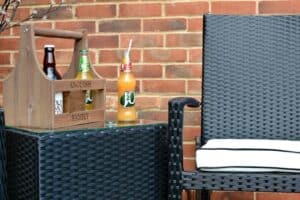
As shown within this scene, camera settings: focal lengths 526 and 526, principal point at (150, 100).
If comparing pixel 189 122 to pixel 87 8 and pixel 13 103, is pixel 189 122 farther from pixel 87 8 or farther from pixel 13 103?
pixel 13 103

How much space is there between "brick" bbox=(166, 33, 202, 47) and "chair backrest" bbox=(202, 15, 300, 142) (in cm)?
35

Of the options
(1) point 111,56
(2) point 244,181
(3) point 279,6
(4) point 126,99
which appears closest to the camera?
(2) point 244,181

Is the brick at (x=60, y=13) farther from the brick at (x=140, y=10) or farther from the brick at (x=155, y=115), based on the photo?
the brick at (x=155, y=115)

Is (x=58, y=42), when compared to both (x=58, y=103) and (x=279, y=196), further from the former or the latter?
(x=279, y=196)

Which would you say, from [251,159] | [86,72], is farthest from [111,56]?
[251,159]

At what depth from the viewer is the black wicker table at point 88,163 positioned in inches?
60.6

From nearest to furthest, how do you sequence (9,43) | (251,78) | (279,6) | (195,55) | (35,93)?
(35,93), (251,78), (279,6), (195,55), (9,43)

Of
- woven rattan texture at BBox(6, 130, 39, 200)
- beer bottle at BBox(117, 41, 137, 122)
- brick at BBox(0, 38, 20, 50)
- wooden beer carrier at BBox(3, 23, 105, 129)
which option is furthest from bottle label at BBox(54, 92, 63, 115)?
brick at BBox(0, 38, 20, 50)

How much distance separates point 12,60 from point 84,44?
0.83m

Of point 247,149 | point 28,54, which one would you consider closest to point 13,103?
point 28,54

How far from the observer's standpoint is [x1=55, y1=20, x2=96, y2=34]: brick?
8.26 feet

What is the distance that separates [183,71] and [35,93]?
36.2 inches

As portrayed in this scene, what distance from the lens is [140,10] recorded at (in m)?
2.45

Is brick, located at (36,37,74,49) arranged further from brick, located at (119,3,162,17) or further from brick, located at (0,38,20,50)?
brick, located at (119,3,162,17)
